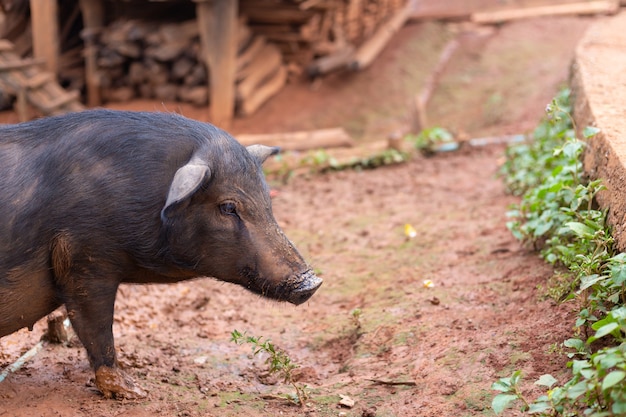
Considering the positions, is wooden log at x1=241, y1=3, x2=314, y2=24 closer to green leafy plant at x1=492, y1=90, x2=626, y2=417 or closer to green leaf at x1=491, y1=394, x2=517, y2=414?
green leafy plant at x1=492, y1=90, x2=626, y2=417

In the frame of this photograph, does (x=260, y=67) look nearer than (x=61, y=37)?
No

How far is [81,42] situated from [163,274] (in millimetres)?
9750

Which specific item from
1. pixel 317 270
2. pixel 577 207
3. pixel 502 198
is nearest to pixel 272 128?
pixel 502 198

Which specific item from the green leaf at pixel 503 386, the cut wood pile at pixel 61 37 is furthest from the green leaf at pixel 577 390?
the cut wood pile at pixel 61 37

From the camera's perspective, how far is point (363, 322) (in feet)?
15.9

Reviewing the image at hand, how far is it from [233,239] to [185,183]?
445 mm

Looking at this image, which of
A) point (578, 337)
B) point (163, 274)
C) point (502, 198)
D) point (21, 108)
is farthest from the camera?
point (21, 108)

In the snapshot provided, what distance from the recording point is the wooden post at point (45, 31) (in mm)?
10852

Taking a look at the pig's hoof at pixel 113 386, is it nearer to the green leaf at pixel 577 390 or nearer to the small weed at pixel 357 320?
the small weed at pixel 357 320

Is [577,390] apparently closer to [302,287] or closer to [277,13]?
[302,287]

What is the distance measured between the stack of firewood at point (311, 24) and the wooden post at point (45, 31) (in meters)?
2.88

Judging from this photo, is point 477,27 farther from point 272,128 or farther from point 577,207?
point 577,207

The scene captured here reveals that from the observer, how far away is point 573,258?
418cm

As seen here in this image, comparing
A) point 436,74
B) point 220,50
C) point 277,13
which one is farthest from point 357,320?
point 436,74
